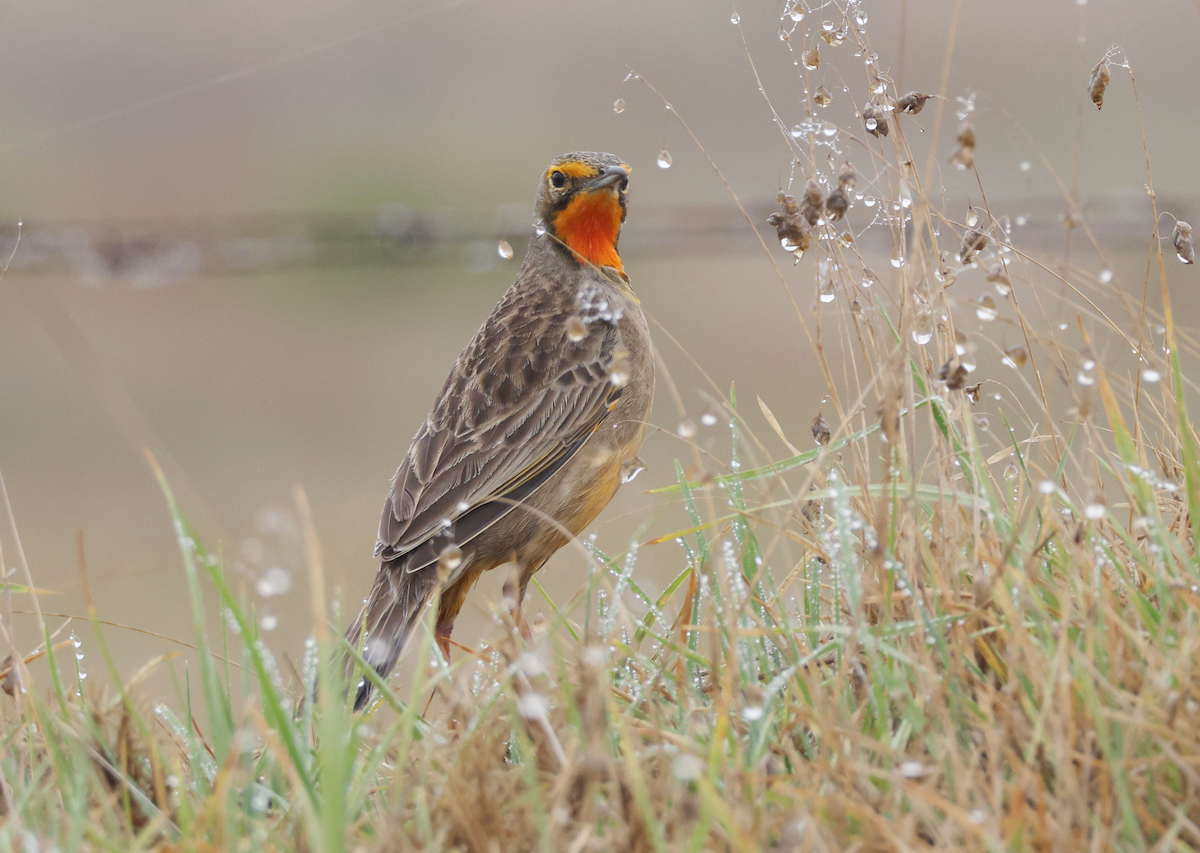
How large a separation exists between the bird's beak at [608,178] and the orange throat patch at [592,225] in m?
0.02

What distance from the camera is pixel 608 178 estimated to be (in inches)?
135

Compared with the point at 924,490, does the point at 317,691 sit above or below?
below

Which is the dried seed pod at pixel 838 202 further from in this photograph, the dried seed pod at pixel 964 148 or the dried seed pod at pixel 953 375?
the dried seed pod at pixel 953 375

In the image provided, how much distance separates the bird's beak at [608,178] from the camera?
3418 millimetres

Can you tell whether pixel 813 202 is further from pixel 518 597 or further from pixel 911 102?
pixel 518 597

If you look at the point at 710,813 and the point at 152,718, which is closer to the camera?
Answer: the point at 710,813

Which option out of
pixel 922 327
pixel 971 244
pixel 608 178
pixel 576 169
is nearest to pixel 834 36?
pixel 971 244

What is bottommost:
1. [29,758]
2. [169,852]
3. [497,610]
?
[29,758]

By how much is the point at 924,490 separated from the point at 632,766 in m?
0.87

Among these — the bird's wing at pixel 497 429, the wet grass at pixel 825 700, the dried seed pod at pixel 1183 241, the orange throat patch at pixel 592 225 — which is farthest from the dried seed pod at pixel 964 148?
the orange throat patch at pixel 592 225

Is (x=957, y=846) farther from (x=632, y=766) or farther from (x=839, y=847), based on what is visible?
(x=632, y=766)

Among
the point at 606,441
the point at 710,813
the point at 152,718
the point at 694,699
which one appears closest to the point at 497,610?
the point at 694,699

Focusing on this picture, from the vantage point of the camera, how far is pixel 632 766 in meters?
1.34

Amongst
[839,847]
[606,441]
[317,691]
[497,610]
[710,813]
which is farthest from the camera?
[606,441]
